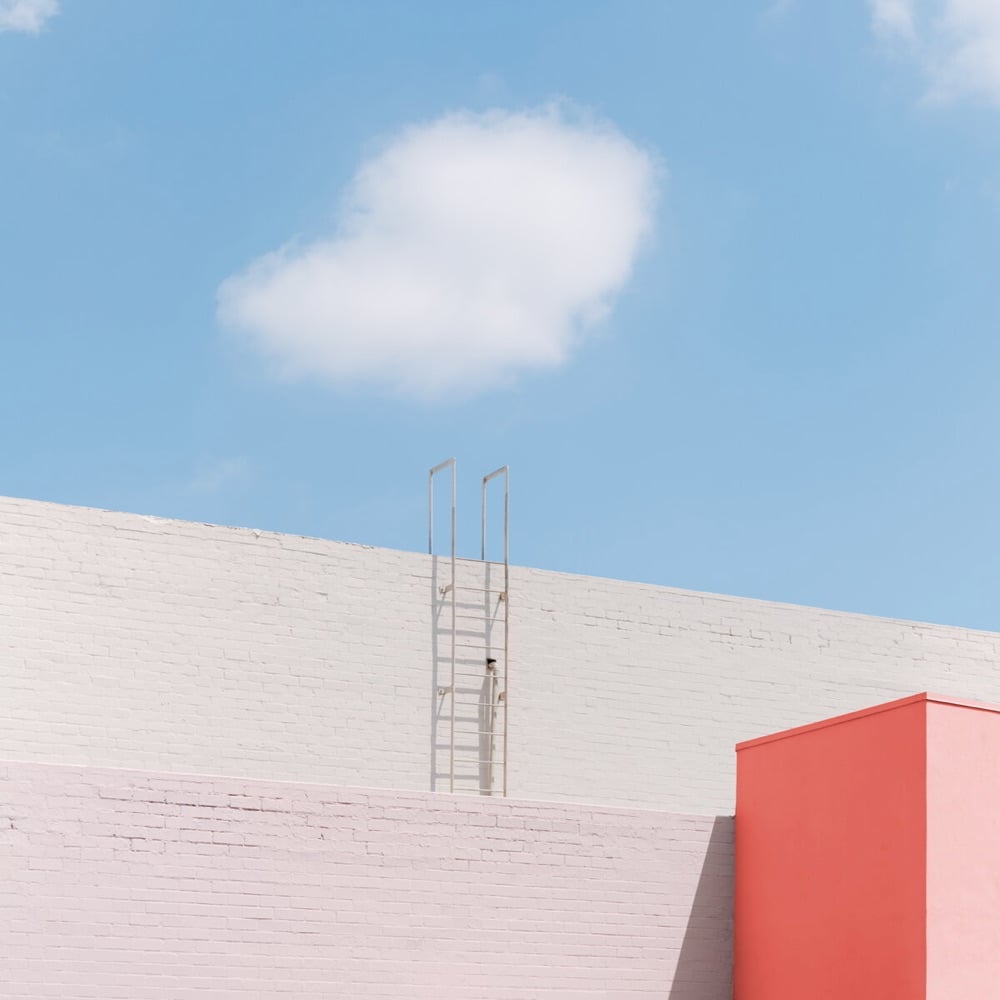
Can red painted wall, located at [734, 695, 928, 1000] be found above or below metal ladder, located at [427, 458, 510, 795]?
below

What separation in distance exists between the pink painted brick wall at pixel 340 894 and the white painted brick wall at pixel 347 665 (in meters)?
2.39

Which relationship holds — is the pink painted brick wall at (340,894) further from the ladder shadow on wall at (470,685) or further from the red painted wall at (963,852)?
the red painted wall at (963,852)

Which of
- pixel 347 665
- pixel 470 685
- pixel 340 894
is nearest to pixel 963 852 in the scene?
pixel 340 894

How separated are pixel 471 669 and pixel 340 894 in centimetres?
364

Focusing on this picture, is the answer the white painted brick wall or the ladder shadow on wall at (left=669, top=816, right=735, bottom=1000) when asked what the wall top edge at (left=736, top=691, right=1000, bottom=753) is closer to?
the ladder shadow on wall at (left=669, top=816, right=735, bottom=1000)

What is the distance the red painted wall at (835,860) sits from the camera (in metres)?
9.93

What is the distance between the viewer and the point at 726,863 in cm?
1204

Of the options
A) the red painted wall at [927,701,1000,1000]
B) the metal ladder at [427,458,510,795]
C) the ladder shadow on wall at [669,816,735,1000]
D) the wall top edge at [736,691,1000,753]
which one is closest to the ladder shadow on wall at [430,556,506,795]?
the metal ladder at [427,458,510,795]

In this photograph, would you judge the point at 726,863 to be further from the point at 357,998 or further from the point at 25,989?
the point at 25,989

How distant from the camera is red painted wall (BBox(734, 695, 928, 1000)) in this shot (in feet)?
32.6

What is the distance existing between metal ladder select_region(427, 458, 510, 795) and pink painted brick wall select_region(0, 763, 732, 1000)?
90.4 inches

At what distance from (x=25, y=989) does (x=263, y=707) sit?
382cm

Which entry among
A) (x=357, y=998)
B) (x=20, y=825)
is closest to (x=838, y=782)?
(x=357, y=998)

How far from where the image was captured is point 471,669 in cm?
1412
